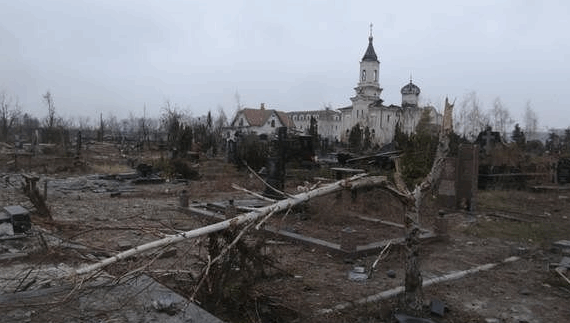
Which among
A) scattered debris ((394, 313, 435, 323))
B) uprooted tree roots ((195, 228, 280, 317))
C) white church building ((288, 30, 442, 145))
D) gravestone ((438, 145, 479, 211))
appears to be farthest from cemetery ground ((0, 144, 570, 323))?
white church building ((288, 30, 442, 145))

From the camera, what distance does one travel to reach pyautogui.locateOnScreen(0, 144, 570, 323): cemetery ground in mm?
4418

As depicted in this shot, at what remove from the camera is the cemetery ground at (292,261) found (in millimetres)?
4418

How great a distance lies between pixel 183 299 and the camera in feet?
14.5

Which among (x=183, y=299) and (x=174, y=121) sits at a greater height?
(x=174, y=121)

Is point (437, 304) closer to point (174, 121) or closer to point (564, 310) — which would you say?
point (564, 310)

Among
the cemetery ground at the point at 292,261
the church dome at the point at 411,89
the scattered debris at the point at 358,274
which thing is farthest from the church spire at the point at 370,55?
the scattered debris at the point at 358,274

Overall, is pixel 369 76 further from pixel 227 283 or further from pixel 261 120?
pixel 227 283

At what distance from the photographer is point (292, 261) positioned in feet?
24.2

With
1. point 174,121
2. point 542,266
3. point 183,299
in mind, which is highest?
point 174,121

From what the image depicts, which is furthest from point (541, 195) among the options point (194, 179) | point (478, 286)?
point (194, 179)

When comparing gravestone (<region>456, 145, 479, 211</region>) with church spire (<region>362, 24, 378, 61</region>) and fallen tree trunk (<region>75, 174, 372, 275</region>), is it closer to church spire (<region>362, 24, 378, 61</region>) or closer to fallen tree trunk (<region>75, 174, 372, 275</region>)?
fallen tree trunk (<region>75, 174, 372, 275</region>)

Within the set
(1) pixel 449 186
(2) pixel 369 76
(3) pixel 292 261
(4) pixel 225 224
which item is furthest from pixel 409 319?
(2) pixel 369 76

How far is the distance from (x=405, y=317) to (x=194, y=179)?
16.5 meters

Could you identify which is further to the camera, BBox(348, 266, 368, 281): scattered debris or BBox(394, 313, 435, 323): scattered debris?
BBox(348, 266, 368, 281): scattered debris
